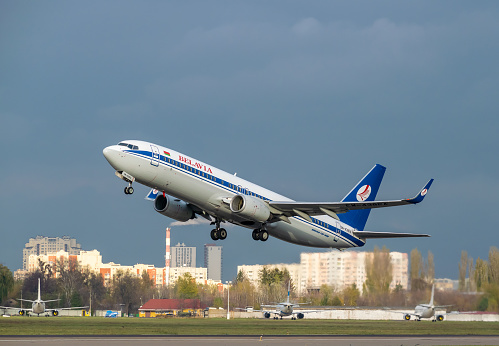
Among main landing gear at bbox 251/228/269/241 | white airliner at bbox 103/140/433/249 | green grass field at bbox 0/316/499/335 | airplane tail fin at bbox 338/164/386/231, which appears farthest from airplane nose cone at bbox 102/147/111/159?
airplane tail fin at bbox 338/164/386/231

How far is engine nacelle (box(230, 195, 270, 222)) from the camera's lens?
4275 centimetres

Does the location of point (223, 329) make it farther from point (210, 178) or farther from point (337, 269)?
point (210, 178)

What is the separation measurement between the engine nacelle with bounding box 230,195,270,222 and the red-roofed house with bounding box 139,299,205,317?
60.0m

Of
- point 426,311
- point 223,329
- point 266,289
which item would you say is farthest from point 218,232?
point 266,289

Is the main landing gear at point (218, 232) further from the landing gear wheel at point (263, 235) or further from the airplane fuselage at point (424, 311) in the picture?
the airplane fuselage at point (424, 311)

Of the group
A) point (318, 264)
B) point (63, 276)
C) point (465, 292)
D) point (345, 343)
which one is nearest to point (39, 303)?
point (63, 276)

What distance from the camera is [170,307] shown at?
357ft

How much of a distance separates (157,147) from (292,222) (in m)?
12.3

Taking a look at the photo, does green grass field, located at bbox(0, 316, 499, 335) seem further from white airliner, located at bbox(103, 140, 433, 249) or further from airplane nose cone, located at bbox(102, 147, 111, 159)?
airplane nose cone, located at bbox(102, 147, 111, 159)

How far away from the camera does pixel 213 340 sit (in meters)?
38.8

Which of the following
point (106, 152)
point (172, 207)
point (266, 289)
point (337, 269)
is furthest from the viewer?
point (266, 289)

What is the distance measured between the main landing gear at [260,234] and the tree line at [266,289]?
16.6 meters

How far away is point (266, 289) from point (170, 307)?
21756 mm

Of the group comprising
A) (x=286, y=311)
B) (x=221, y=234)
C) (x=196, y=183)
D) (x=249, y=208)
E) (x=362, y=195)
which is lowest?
(x=286, y=311)
